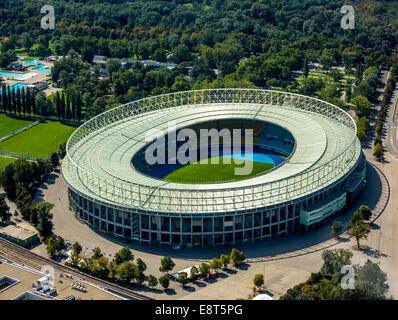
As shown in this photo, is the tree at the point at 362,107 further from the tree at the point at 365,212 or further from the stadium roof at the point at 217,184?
the tree at the point at 365,212

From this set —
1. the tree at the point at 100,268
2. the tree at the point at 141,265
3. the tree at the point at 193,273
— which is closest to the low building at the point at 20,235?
the tree at the point at 100,268

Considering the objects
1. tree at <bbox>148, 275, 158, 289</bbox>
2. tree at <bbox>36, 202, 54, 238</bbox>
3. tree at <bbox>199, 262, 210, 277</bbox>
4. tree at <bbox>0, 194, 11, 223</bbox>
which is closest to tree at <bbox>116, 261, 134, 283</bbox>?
tree at <bbox>148, 275, 158, 289</bbox>

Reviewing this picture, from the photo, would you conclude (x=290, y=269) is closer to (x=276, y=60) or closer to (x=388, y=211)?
(x=388, y=211)

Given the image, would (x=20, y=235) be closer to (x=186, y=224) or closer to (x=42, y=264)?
(x=42, y=264)

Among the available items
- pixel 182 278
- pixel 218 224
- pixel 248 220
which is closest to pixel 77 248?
pixel 182 278
